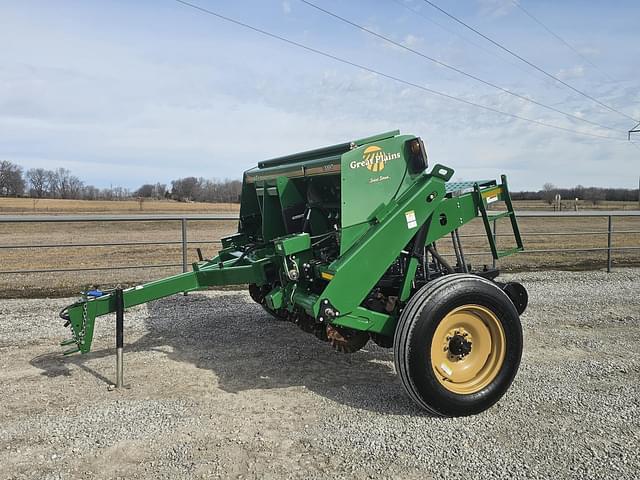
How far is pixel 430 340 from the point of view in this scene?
379 centimetres

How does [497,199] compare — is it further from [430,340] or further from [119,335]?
[119,335]

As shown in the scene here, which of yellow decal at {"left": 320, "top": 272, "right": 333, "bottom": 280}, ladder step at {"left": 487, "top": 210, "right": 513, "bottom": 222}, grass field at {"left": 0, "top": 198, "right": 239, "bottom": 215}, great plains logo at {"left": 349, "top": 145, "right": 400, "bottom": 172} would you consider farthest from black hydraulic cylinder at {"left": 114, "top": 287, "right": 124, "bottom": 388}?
grass field at {"left": 0, "top": 198, "right": 239, "bottom": 215}

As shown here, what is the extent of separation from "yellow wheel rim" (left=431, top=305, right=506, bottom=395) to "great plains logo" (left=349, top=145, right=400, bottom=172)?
4.11 ft

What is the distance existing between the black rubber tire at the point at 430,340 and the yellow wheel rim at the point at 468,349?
6 cm

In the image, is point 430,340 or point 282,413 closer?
point 430,340

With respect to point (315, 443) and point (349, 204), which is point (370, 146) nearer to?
point (349, 204)

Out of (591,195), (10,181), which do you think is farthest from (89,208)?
(591,195)

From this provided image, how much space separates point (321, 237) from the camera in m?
4.48

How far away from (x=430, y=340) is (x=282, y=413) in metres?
1.21

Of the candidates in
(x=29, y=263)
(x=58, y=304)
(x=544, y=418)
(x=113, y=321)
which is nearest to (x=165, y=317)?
(x=113, y=321)

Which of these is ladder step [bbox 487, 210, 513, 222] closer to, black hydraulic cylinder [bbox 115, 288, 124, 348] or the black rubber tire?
the black rubber tire

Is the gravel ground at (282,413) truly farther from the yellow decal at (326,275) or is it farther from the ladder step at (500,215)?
the ladder step at (500,215)

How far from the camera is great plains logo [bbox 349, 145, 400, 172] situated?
13.7ft

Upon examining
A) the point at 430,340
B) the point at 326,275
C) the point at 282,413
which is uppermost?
the point at 326,275
